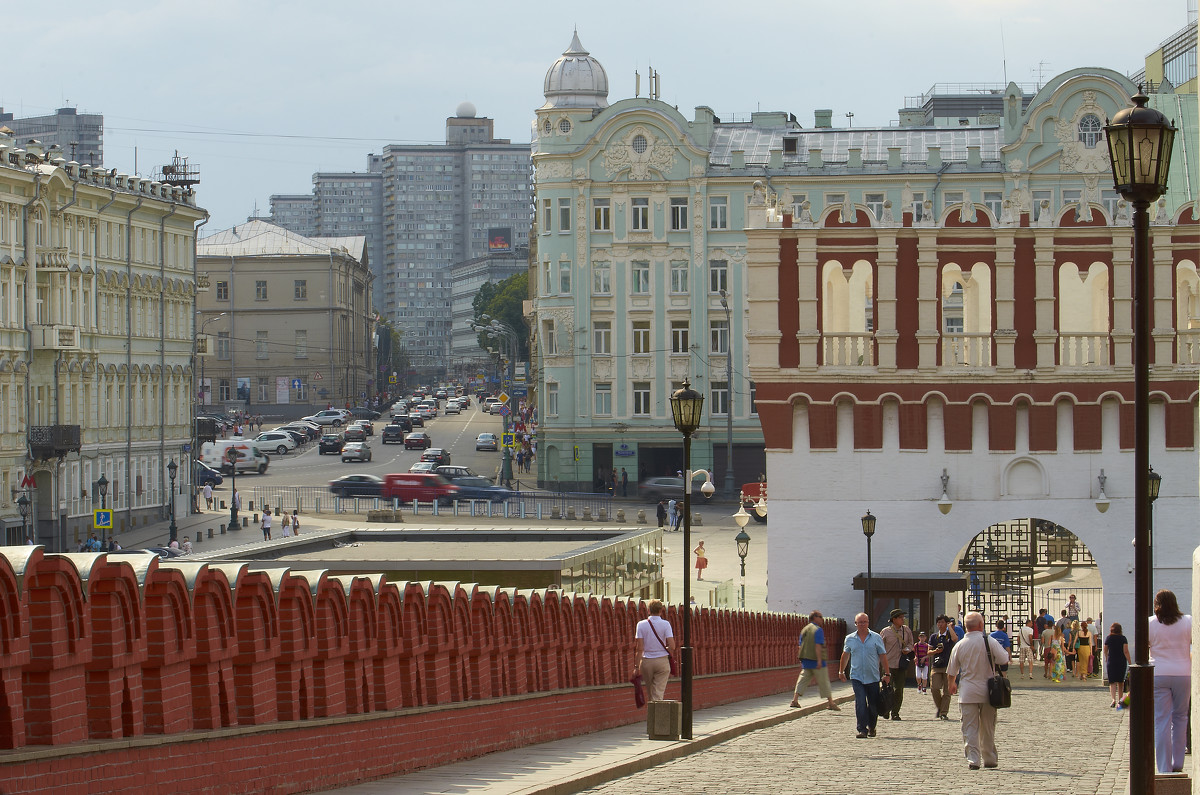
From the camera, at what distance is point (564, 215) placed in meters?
74.1

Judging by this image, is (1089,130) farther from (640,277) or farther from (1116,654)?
(1116,654)

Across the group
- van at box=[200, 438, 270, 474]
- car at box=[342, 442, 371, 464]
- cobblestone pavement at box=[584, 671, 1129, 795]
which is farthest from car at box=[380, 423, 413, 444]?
cobblestone pavement at box=[584, 671, 1129, 795]

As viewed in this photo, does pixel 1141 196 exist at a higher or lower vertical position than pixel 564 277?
lower

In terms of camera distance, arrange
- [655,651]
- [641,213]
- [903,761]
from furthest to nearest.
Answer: [641,213], [655,651], [903,761]

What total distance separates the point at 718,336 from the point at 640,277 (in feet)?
14.2

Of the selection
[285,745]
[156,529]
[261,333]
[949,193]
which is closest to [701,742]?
[285,745]

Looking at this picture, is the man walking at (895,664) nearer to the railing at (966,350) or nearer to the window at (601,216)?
the railing at (966,350)

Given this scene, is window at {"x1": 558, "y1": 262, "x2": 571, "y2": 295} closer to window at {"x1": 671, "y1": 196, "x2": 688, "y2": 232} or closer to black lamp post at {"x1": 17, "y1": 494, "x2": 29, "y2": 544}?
window at {"x1": 671, "y1": 196, "x2": 688, "y2": 232}

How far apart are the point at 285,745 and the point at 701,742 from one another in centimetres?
765

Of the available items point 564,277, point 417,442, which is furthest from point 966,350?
point 417,442

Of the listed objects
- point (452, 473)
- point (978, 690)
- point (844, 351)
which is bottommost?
point (452, 473)

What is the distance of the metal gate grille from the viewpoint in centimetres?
3944

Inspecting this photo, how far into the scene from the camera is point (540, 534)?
39.3m

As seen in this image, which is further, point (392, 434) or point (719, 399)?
point (392, 434)
